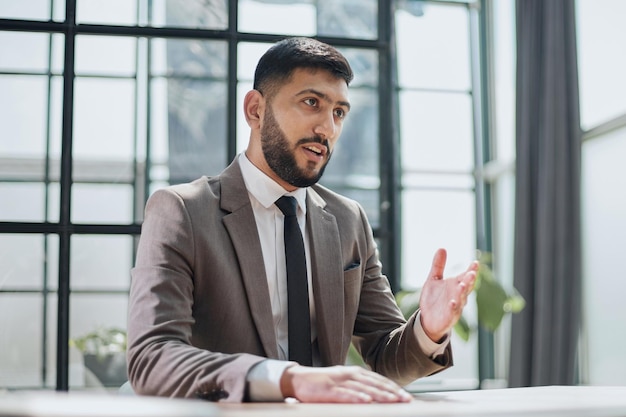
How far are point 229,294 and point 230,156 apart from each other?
1.92 m

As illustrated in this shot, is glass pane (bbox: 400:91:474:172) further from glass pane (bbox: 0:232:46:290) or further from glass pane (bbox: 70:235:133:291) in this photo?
glass pane (bbox: 0:232:46:290)

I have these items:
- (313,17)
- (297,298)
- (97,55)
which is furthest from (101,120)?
(297,298)

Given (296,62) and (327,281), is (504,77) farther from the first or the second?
(327,281)

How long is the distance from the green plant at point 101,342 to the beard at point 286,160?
1.93 meters

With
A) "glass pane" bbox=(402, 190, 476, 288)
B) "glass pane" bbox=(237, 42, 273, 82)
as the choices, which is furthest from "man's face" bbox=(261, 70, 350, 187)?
"glass pane" bbox=(402, 190, 476, 288)

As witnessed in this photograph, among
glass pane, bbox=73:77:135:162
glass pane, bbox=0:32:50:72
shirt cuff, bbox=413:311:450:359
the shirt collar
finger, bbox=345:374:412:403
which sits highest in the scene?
glass pane, bbox=0:32:50:72

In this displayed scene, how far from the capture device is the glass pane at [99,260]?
3.93m

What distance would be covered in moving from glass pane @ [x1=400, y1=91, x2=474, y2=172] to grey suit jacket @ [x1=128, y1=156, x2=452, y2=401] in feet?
14.4

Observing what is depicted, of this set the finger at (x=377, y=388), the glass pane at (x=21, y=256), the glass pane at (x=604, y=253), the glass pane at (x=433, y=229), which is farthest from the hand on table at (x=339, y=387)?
the glass pane at (x=433, y=229)

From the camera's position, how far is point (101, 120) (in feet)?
12.8

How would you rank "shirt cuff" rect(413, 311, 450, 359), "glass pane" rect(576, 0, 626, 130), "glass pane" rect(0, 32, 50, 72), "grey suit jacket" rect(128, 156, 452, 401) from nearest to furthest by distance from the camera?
"grey suit jacket" rect(128, 156, 452, 401) < "shirt cuff" rect(413, 311, 450, 359) < "glass pane" rect(0, 32, 50, 72) < "glass pane" rect(576, 0, 626, 130)

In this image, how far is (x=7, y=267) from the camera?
3697 millimetres

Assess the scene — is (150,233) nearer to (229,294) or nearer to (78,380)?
(229,294)

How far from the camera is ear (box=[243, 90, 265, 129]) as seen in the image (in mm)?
2346
